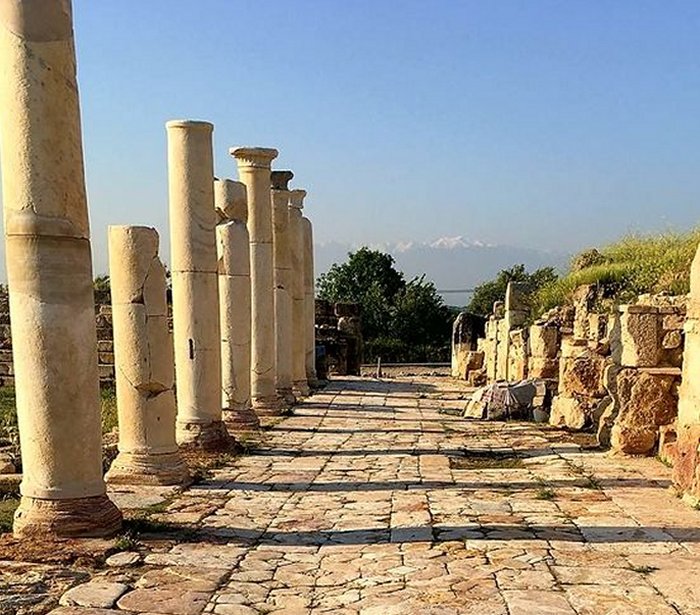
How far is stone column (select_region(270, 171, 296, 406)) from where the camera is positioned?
56.0 feet

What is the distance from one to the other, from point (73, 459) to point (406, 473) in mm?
4324

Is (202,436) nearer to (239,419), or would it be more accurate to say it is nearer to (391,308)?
(239,419)

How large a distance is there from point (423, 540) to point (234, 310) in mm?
7032

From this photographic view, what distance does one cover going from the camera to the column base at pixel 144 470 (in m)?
8.90

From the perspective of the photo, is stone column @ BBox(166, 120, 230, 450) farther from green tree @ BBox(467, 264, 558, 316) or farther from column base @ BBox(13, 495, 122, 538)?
green tree @ BBox(467, 264, 558, 316)

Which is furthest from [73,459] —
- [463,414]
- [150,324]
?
[463,414]

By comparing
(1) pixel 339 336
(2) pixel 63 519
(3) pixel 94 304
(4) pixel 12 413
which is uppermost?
(3) pixel 94 304

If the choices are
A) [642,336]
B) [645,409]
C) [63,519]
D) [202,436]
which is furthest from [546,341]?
[63,519]

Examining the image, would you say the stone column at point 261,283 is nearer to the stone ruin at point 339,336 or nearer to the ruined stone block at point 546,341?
the ruined stone block at point 546,341

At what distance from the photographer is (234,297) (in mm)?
13094

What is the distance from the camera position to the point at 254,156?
14961 millimetres

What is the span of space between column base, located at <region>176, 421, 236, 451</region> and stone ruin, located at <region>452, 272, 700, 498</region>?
16.8ft

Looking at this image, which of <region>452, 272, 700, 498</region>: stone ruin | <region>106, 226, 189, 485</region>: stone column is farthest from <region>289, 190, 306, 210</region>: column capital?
<region>106, 226, 189, 485</region>: stone column

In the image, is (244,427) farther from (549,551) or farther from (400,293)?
(400,293)
